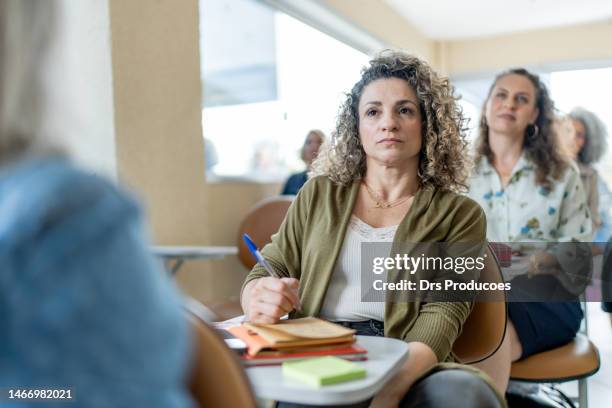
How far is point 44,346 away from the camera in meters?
0.43

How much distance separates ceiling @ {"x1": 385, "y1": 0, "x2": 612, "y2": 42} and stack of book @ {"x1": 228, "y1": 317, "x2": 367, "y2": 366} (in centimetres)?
680

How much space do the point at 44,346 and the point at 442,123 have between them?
4.79 ft

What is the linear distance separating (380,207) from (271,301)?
526mm

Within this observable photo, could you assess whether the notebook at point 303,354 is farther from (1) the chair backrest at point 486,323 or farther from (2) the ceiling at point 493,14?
(2) the ceiling at point 493,14

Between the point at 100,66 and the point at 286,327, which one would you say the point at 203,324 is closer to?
the point at 286,327

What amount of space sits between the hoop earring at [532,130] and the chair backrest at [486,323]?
1483 millimetres

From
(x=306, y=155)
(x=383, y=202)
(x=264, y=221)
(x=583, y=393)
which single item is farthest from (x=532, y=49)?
(x=383, y=202)

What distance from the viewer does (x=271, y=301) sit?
49.6 inches

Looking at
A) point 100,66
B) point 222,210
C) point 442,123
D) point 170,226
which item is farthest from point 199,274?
point 442,123

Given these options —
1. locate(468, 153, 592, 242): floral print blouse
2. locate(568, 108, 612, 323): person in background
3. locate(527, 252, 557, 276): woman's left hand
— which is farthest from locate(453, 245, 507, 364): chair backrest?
locate(568, 108, 612, 323): person in background

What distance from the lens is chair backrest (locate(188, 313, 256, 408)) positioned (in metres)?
0.77

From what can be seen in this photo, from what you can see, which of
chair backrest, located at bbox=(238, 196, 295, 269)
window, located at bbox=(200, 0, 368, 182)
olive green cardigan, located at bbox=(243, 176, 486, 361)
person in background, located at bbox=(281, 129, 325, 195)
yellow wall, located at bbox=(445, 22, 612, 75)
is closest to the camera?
olive green cardigan, located at bbox=(243, 176, 486, 361)

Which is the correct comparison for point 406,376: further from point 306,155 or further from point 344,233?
point 306,155

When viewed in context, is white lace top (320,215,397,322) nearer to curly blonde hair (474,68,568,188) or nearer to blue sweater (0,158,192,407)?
blue sweater (0,158,192,407)
